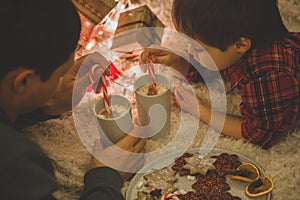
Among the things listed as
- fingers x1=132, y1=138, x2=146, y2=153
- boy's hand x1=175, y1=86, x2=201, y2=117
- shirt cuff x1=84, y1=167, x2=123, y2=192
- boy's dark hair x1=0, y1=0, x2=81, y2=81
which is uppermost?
boy's dark hair x1=0, y1=0, x2=81, y2=81

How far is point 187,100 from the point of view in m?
1.42

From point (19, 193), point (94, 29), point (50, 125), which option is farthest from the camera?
point (94, 29)

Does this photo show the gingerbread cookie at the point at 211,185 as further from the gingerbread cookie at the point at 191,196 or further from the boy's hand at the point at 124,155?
the boy's hand at the point at 124,155

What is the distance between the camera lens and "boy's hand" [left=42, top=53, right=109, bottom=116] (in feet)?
4.29

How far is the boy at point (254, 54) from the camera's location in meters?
1.18

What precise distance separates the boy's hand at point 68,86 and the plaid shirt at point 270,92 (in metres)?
0.46

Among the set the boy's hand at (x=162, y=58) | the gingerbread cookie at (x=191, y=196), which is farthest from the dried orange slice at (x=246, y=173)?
the boy's hand at (x=162, y=58)

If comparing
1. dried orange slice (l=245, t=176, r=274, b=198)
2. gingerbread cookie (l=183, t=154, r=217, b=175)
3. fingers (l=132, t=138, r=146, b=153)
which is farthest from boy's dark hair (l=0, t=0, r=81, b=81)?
dried orange slice (l=245, t=176, r=274, b=198)

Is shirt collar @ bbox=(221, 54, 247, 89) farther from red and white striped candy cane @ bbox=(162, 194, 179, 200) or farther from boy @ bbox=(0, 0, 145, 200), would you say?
boy @ bbox=(0, 0, 145, 200)

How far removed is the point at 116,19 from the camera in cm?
169

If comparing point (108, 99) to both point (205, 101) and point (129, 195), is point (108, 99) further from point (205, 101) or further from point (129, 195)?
point (205, 101)

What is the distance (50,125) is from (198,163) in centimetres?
50

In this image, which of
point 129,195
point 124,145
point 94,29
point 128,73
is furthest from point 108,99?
point 94,29

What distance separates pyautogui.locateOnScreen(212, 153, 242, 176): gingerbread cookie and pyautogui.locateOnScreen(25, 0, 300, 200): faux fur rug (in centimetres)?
8
